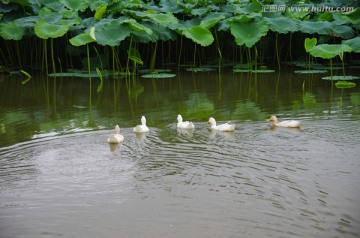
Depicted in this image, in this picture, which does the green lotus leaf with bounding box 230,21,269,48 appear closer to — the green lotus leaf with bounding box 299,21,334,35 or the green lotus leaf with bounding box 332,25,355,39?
the green lotus leaf with bounding box 299,21,334,35

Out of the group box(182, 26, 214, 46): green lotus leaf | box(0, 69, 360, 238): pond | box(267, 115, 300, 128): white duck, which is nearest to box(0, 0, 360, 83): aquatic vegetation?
box(182, 26, 214, 46): green lotus leaf

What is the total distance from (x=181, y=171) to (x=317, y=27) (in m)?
9.50

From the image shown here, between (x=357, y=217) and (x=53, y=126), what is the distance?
4.11 meters

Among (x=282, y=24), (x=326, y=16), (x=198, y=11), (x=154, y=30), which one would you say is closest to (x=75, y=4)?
(x=154, y=30)

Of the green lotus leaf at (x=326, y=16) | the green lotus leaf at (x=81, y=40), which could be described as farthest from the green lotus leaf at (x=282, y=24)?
the green lotus leaf at (x=81, y=40)

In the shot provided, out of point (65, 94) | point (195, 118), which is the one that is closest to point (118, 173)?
point (195, 118)

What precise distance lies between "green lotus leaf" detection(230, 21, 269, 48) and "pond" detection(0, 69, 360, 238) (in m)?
3.85

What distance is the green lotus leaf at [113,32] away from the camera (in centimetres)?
1128

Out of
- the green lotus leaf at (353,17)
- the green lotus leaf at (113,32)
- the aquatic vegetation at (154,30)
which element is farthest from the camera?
the green lotus leaf at (353,17)

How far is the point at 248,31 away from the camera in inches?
488

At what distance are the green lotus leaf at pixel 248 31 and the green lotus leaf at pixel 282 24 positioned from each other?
19.2 inches

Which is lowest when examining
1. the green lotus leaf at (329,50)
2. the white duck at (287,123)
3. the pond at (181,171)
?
the pond at (181,171)

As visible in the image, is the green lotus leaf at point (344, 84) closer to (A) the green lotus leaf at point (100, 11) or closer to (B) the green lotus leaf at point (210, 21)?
(B) the green lotus leaf at point (210, 21)

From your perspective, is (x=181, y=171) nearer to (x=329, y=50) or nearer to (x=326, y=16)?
(x=329, y=50)
